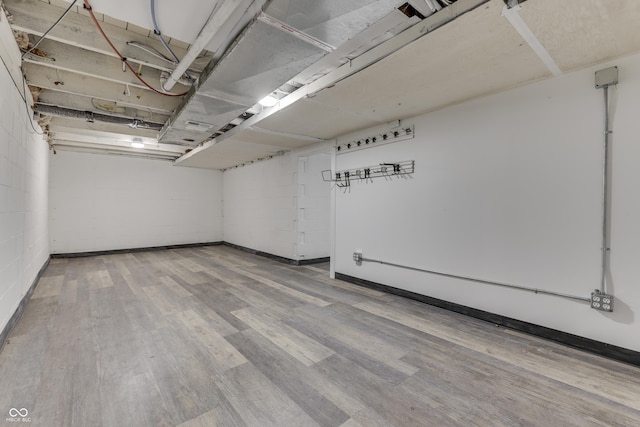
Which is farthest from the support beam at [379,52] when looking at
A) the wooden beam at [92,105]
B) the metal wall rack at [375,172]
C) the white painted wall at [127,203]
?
the white painted wall at [127,203]

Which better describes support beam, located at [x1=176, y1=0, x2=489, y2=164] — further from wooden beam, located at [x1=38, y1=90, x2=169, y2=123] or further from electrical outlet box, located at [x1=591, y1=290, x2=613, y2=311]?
electrical outlet box, located at [x1=591, y1=290, x2=613, y2=311]

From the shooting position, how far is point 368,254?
3.94 metres

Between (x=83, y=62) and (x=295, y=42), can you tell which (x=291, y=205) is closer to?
(x=83, y=62)

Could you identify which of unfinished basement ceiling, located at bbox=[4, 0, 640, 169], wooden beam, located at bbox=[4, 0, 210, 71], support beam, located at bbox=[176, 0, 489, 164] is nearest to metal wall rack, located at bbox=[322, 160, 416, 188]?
unfinished basement ceiling, located at bbox=[4, 0, 640, 169]

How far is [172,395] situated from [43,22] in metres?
2.84

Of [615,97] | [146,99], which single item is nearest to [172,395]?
[146,99]

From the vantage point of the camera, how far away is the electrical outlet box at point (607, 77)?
6.71 ft

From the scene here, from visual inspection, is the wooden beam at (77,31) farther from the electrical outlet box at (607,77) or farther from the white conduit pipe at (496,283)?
the electrical outlet box at (607,77)

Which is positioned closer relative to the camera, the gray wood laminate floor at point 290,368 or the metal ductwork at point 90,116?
the gray wood laminate floor at point 290,368

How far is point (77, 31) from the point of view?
2.23 m

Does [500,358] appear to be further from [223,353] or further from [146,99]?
[146,99]

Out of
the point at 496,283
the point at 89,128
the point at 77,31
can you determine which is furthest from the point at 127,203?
the point at 496,283

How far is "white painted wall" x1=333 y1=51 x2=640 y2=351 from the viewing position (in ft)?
6.71

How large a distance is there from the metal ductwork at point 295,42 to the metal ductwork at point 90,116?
1852 millimetres
